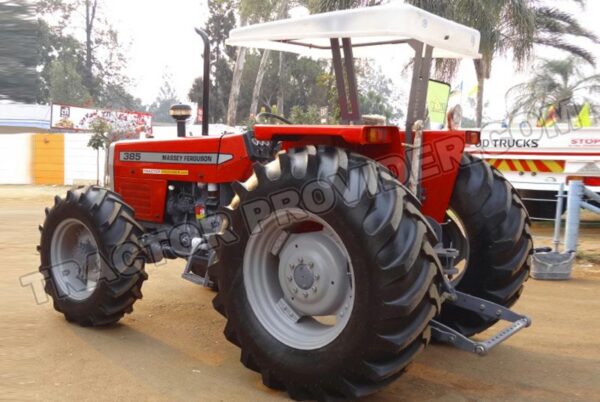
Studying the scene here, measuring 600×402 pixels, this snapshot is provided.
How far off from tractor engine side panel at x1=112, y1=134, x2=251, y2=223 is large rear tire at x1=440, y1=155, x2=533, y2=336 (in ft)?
5.63

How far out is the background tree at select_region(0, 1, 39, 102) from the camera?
748mm

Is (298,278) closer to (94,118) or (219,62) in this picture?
(94,118)

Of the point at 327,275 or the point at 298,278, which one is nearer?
the point at 327,275

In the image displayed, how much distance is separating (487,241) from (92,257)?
3.19m

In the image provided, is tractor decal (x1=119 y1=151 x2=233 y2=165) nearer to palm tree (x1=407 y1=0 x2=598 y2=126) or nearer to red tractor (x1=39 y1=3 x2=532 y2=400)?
red tractor (x1=39 y1=3 x2=532 y2=400)

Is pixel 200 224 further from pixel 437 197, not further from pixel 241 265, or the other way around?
pixel 437 197

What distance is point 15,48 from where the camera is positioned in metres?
0.77

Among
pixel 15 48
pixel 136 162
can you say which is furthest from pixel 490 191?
pixel 15 48

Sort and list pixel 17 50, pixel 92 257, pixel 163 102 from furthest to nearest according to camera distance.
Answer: pixel 163 102
pixel 92 257
pixel 17 50

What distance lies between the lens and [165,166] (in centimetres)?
553

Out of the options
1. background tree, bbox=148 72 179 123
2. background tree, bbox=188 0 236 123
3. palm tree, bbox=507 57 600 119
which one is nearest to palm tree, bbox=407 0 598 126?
palm tree, bbox=507 57 600 119

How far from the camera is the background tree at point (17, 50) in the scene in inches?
29.4

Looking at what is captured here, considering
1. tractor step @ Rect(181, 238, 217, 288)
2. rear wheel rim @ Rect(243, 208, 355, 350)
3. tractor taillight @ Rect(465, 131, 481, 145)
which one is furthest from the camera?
tractor step @ Rect(181, 238, 217, 288)

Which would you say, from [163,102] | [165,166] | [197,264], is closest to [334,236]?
[197,264]
